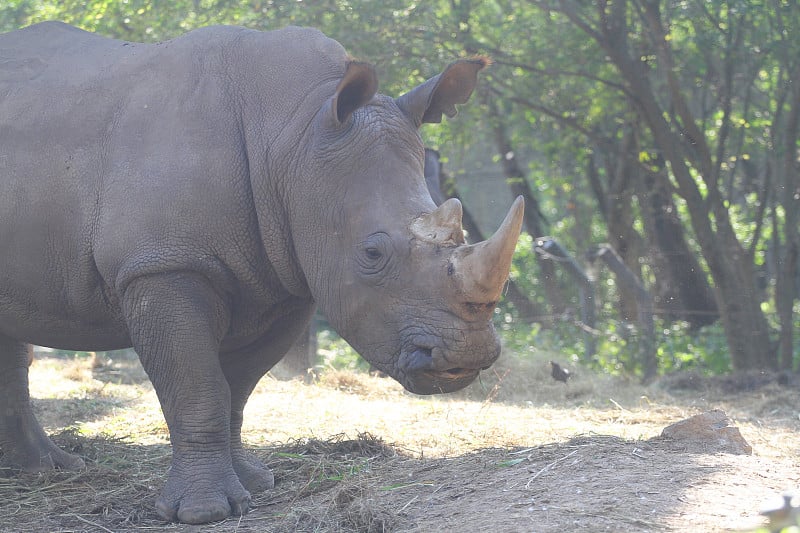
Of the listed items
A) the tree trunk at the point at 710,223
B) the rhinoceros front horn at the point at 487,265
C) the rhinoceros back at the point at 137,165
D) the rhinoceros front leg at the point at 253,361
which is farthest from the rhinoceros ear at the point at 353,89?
the tree trunk at the point at 710,223

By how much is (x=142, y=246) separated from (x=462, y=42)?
6.11m

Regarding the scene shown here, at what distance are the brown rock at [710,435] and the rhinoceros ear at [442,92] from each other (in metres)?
1.93

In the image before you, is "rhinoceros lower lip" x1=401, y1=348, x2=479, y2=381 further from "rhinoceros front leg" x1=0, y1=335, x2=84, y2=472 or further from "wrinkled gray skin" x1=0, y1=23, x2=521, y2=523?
"rhinoceros front leg" x1=0, y1=335, x2=84, y2=472

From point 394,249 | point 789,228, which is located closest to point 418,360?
point 394,249

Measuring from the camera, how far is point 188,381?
4.71m

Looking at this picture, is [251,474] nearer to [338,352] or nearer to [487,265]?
[487,265]

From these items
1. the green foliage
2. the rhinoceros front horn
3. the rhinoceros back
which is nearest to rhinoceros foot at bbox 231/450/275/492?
the rhinoceros back

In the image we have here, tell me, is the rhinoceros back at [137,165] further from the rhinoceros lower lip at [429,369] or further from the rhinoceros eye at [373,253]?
the rhinoceros lower lip at [429,369]

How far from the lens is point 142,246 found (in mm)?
4684

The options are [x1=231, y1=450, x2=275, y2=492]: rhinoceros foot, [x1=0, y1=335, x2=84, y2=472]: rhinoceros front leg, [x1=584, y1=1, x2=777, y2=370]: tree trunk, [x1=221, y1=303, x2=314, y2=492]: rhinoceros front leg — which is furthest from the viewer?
[x1=584, y1=1, x2=777, y2=370]: tree trunk

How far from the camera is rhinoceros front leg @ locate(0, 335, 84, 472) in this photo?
5770 mm

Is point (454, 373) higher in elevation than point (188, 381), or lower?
higher

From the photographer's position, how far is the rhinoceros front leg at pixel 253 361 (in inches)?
214

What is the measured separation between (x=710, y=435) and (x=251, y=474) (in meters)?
2.25
